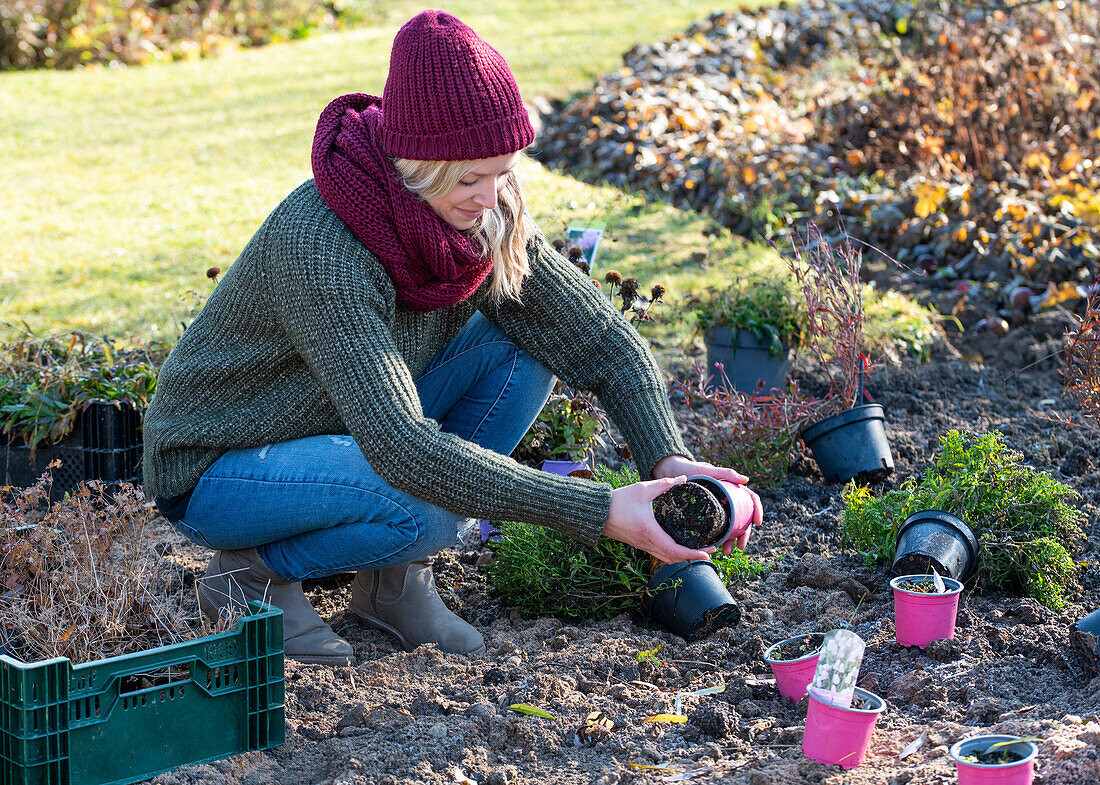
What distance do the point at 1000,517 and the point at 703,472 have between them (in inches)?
33.2

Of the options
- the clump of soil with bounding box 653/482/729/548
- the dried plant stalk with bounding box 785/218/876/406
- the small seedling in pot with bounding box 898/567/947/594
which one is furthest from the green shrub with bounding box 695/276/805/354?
the clump of soil with bounding box 653/482/729/548

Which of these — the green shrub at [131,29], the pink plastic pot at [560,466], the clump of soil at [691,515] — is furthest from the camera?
the green shrub at [131,29]

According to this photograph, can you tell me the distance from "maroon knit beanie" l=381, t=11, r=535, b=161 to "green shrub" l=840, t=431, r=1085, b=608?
4.68 ft

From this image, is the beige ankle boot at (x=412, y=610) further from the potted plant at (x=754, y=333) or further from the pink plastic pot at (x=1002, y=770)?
the potted plant at (x=754, y=333)

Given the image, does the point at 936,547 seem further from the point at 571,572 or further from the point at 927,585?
the point at 571,572

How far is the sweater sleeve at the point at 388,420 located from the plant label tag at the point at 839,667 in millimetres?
554

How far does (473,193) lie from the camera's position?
7.86ft

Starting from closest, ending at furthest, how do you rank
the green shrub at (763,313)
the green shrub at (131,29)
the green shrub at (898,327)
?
1. the green shrub at (763,313)
2. the green shrub at (898,327)
3. the green shrub at (131,29)

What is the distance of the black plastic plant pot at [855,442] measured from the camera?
3453 mm

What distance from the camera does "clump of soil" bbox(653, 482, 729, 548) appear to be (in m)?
2.34

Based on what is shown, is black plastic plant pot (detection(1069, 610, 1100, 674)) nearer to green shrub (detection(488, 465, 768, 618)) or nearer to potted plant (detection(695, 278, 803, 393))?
green shrub (detection(488, 465, 768, 618))

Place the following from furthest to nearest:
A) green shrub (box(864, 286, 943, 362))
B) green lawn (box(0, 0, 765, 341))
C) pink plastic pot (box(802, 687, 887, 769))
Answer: green lawn (box(0, 0, 765, 341)) < green shrub (box(864, 286, 943, 362)) < pink plastic pot (box(802, 687, 887, 769))

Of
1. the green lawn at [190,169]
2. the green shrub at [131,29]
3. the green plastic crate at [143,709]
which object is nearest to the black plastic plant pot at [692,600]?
the green plastic crate at [143,709]

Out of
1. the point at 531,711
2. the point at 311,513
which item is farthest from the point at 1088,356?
the point at 311,513
